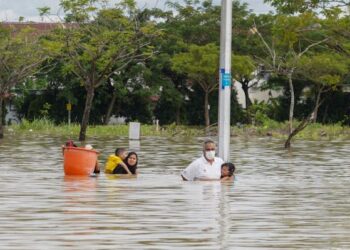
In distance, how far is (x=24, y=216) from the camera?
18.2 metres

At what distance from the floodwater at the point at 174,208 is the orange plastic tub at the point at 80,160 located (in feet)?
1.84

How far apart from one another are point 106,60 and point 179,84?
27.4 metres

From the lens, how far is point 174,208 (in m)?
20.2

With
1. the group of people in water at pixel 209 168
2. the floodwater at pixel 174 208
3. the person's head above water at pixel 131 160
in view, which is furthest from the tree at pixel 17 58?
the group of people in water at pixel 209 168

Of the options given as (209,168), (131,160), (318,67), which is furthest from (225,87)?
(318,67)

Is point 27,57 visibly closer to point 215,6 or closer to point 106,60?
point 106,60

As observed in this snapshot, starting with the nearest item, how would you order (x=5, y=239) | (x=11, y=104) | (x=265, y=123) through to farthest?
(x=5, y=239), (x=265, y=123), (x=11, y=104)

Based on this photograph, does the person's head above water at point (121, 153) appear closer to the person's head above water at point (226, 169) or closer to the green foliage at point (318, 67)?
the person's head above water at point (226, 169)

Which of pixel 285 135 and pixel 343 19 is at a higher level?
pixel 343 19

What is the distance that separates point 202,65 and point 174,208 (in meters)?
60.6

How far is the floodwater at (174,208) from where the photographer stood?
49.0 ft

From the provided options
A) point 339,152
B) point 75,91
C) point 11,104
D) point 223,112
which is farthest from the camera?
point 11,104

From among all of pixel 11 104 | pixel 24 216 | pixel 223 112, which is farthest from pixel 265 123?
pixel 24 216

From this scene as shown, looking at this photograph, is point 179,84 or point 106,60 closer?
point 106,60
